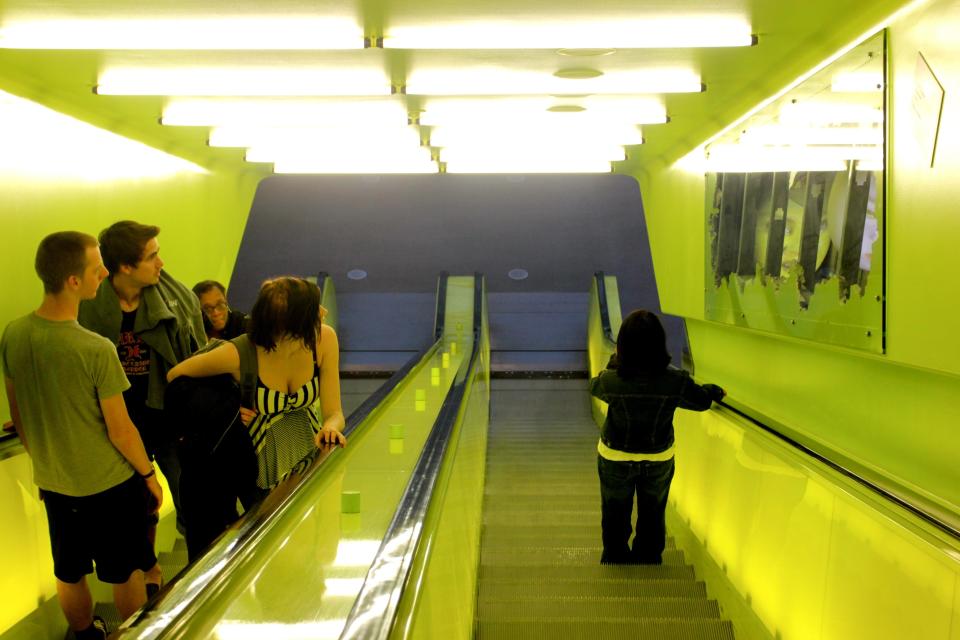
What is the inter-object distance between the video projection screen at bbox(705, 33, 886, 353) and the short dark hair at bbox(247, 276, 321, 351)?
2163mm

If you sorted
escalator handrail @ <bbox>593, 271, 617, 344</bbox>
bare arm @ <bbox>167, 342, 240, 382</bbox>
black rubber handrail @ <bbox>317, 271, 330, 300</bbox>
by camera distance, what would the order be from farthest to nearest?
black rubber handrail @ <bbox>317, 271, 330, 300</bbox> → escalator handrail @ <bbox>593, 271, 617, 344</bbox> → bare arm @ <bbox>167, 342, 240, 382</bbox>

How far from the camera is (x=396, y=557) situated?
2.02 meters

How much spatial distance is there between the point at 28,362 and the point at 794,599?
301cm

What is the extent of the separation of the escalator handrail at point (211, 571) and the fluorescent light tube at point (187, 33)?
6.19 feet

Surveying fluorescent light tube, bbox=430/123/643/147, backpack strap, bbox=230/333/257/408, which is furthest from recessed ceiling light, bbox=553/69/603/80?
backpack strap, bbox=230/333/257/408

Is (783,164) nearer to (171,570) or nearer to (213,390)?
(213,390)

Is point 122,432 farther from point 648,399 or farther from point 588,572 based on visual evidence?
point 588,572

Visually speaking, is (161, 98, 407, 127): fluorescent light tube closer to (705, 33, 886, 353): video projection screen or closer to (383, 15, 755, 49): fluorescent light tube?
(383, 15, 755, 49): fluorescent light tube

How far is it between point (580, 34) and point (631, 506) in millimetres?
2642

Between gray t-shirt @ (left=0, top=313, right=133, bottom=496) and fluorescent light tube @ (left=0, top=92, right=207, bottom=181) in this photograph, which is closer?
gray t-shirt @ (left=0, top=313, right=133, bottom=496)

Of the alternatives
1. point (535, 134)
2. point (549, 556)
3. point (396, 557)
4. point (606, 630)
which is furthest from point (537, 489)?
point (396, 557)

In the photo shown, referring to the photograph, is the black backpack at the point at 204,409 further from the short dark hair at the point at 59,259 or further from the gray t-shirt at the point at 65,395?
the short dark hair at the point at 59,259

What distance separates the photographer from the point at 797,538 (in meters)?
3.66

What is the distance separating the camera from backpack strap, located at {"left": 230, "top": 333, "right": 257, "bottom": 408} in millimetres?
3182
